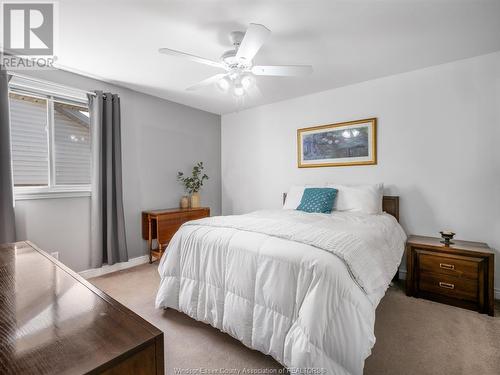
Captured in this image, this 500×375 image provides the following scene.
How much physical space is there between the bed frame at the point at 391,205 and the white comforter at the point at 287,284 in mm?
783

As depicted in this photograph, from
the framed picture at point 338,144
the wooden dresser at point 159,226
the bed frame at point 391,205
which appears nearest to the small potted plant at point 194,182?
the wooden dresser at point 159,226

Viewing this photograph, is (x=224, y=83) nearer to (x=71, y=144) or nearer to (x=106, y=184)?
(x=106, y=184)

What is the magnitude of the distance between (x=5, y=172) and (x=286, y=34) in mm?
2864

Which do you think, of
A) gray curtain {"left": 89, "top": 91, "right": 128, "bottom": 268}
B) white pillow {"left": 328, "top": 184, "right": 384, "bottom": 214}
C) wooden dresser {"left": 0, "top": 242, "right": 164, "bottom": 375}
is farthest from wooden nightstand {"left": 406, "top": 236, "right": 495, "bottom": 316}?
gray curtain {"left": 89, "top": 91, "right": 128, "bottom": 268}

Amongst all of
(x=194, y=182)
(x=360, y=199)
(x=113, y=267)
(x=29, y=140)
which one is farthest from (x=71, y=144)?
(x=360, y=199)

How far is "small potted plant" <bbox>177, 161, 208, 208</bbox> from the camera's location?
157 inches

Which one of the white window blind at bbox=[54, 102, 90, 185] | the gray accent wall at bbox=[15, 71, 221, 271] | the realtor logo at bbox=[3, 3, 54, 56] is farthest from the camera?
the white window blind at bbox=[54, 102, 90, 185]

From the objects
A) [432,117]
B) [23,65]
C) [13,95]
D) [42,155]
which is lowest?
[42,155]

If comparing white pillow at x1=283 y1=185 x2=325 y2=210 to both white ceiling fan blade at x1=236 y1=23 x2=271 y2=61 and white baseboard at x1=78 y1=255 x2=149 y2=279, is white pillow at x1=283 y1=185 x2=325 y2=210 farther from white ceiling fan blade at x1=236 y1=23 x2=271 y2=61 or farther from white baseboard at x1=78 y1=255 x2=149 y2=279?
white baseboard at x1=78 y1=255 x2=149 y2=279

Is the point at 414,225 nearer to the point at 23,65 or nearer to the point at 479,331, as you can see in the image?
the point at 479,331

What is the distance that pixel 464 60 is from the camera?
2.58 metres

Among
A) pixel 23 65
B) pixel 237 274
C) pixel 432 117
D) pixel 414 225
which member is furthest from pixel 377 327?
pixel 23 65

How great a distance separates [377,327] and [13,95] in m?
4.06

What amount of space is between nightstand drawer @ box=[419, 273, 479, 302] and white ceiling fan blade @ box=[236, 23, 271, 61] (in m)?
2.55
